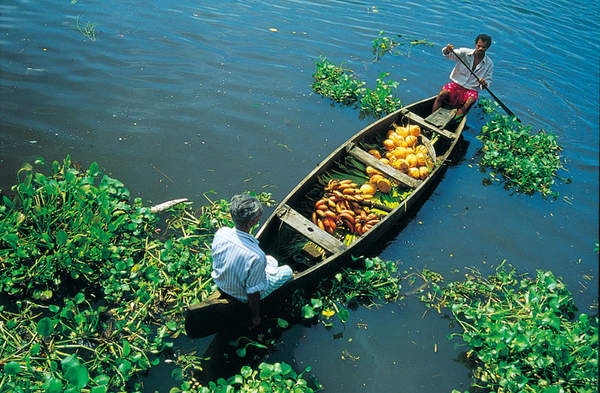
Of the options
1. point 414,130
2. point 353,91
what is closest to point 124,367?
point 414,130

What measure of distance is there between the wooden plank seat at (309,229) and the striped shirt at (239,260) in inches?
56.5

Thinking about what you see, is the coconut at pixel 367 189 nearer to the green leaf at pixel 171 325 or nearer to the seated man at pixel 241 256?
the seated man at pixel 241 256

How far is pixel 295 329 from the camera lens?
4922 mm

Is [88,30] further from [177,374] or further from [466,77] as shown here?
[177,374]

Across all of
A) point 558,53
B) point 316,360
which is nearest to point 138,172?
point 316,360

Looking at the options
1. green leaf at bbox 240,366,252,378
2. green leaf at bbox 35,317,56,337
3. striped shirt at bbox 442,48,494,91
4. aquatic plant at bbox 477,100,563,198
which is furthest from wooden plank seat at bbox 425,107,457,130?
green leaf at bbox 35,317,56,337

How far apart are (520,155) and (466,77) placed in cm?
197

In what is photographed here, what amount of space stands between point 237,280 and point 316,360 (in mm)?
1688

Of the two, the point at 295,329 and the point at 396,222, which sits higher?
the point at 396,222

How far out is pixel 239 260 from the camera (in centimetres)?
360

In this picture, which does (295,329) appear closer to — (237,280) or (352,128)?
(237,280)

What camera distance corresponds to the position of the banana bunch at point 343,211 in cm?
566

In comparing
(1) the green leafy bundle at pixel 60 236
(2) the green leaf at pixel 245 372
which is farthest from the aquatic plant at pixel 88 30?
(2) the green leaf at pixel 245 372

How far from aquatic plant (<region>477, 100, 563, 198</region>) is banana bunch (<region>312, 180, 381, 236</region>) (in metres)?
3.54
